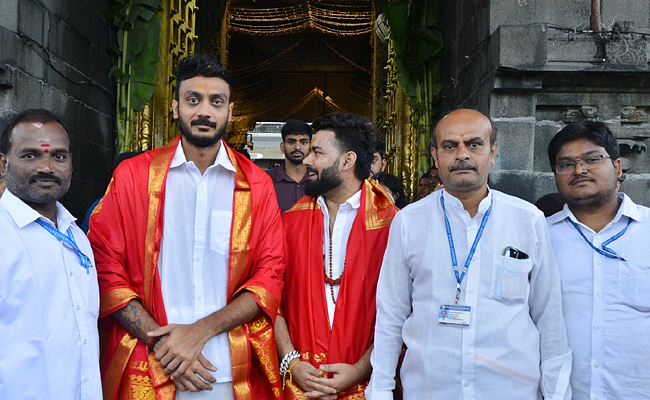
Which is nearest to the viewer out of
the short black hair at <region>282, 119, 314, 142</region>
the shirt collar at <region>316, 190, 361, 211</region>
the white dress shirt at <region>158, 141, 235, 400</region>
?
the white dress shirt at <region>158, 141, 235, 400</region>

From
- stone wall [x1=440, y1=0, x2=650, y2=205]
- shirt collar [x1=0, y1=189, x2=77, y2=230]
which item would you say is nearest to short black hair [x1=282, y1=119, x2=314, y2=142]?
stone wall [x1=440, y1=0, x2=650, y2=205]

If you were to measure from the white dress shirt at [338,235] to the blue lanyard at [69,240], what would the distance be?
3.34 feet

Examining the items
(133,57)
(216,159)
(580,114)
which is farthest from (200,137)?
(133,57)

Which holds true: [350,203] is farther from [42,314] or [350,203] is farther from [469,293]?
[42,314]

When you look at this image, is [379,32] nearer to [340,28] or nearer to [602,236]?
[340,28]

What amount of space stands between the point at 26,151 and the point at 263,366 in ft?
4.05

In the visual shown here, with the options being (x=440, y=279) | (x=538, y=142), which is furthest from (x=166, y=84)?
(x=440, y=279)

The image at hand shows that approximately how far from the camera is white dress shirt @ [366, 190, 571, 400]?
7.04 ft

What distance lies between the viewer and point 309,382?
2.51m

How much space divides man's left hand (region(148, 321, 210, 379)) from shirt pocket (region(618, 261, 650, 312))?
1.59 metres

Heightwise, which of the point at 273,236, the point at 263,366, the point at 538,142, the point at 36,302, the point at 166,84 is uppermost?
the point at 166,84

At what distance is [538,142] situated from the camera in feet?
13.6

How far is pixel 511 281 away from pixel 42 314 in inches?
63.5

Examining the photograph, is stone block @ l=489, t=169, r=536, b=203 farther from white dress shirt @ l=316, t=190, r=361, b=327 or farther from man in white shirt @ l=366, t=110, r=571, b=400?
man in white shirt @ l=366, t=110, r=571, b=400
